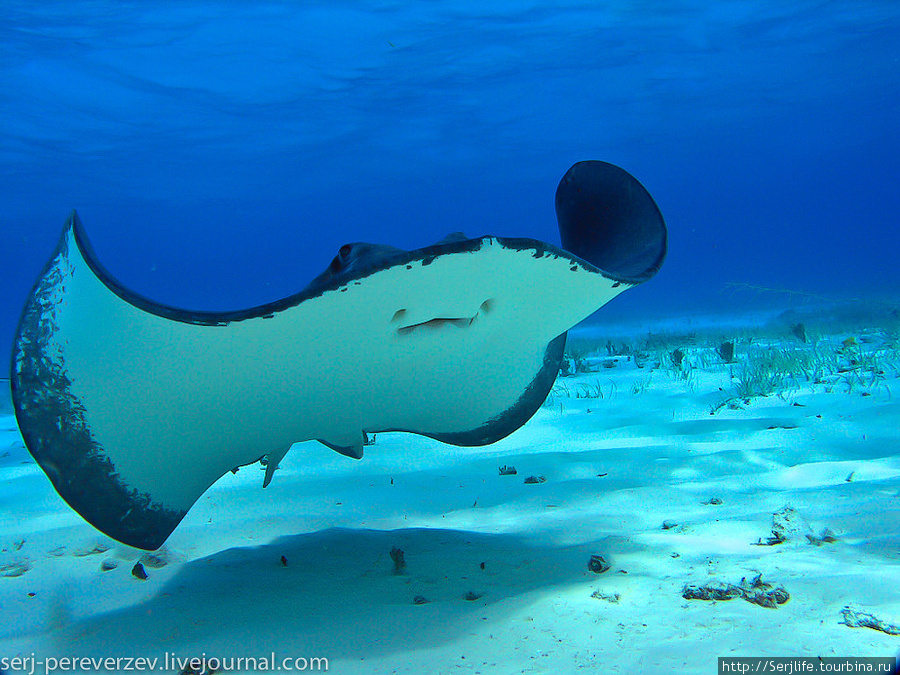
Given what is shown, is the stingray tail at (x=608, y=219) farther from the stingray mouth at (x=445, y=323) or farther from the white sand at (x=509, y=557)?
the white sand at (x=509, y=557)

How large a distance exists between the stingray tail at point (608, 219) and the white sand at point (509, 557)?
4.57 feet

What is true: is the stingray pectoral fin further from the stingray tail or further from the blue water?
the blue water

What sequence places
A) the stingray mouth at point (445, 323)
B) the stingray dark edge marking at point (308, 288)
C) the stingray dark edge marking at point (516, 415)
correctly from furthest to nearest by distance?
the stingray dark edge marking at point (516, 415) → the stingray mouth at point (445, 323) → the stingray dark edge marking at point (308, 288)

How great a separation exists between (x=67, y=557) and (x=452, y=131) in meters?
37.4

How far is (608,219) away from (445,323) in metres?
1.49

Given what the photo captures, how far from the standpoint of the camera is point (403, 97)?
29.6 metres

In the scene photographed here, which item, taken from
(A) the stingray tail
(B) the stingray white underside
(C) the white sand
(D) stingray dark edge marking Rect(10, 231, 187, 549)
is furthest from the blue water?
(D) stingray dark edge marking Rect(10, 231, 187, 549)

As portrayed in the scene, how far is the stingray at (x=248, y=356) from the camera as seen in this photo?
5.48 feet

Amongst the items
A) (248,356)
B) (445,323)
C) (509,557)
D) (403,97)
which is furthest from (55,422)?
(403,97)

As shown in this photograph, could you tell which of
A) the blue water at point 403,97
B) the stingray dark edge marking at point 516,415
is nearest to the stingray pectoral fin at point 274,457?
the stingray dark edge marking at point 516,415

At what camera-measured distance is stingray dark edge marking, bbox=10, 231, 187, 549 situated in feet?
5.55

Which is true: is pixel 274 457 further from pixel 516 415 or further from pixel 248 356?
pixel 516 415

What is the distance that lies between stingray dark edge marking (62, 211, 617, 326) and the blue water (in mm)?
12127

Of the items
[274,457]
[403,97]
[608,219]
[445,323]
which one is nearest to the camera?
[445,323]
